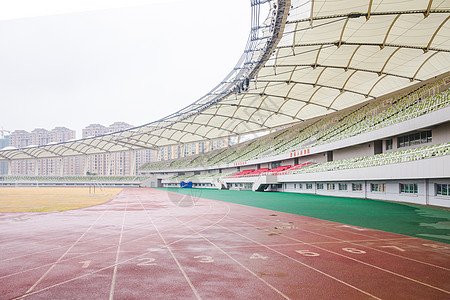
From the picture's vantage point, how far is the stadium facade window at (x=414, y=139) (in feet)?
78.4

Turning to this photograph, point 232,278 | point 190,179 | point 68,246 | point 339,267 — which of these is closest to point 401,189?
point 339,267

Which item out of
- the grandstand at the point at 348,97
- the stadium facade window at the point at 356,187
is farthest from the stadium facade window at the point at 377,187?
the stadium facade window at the point at 356,187

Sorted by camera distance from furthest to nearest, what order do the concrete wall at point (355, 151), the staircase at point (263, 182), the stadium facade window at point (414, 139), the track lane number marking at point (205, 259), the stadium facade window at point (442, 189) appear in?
the staircase at point (263, 182) < the concrete wall at point (355, 151) < the stadium facade window at point (414, 139) < the stadium facade window at point (442, 189) < the track lane number marking at point (205, 259)

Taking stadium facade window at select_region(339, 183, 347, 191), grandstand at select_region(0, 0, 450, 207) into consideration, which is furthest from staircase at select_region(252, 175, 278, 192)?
stadium facade window at select_region(339, 183, 347, 191)

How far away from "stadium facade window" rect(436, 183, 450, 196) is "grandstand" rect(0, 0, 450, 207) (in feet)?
0.35

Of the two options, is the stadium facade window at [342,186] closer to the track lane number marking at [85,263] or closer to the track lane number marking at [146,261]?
the track lane number marking at [146,261]

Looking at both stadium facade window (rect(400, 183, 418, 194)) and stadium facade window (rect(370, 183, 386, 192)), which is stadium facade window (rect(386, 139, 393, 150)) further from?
stadium facade window (rect(400, 183, 418, 194))

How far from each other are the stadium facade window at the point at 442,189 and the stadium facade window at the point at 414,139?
4599mm

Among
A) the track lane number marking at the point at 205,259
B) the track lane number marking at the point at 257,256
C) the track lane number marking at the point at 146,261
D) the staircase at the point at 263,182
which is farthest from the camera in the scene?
the staircase at the point at 263,182

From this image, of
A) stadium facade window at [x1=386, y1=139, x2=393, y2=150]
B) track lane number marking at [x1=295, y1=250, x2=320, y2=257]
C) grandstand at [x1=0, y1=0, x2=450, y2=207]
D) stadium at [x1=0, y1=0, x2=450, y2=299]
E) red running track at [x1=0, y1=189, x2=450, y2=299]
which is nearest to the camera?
red running track at [x1=0, y1=189, x2=450, y2=299]

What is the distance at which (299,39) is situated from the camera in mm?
23781

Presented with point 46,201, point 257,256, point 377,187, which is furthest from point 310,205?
point 46,201

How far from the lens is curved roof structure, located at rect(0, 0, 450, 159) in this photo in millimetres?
19922

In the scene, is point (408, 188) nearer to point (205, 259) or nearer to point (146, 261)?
point (205, 259)
